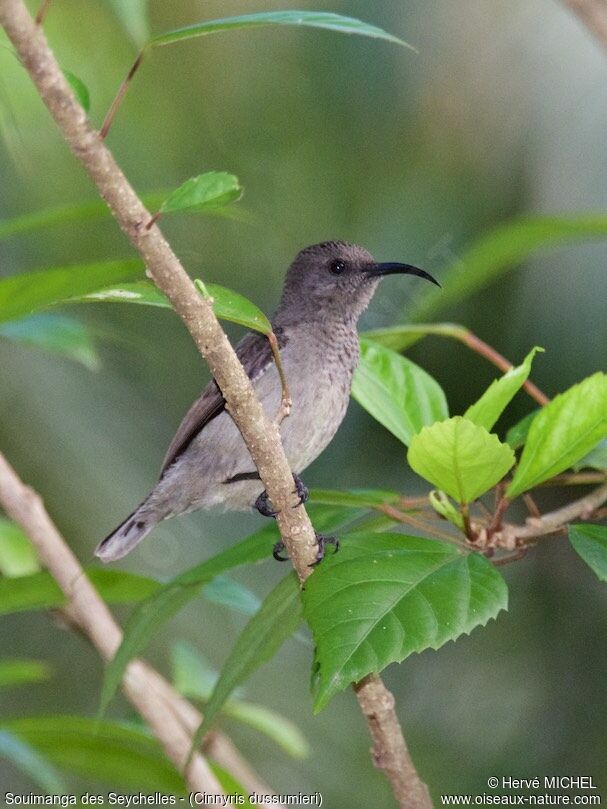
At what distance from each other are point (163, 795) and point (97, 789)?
9.99 feet

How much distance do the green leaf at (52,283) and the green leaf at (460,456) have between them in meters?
0.97

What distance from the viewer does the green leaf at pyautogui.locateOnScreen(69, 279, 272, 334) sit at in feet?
6.83

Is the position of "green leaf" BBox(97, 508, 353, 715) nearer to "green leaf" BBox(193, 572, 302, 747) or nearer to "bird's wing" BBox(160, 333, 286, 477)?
"green leaf" BBox(193, 572, 302, 747)

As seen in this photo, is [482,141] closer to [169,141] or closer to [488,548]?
[169,141]

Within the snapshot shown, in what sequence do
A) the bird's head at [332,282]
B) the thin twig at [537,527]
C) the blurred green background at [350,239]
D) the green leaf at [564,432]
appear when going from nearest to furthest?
1. the green leaf at [564,432]
2. the thin twig at [537,527]
3. the bird's head at [332,282]
4. the blurred green background at [350,239]

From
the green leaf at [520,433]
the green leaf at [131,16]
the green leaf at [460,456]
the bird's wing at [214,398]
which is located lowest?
the green leaf at [520,433]

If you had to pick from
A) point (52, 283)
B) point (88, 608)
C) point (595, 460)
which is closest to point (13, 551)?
point (88, 608)

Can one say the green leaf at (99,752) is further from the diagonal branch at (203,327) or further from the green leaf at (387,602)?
the green leaf at (387,602)

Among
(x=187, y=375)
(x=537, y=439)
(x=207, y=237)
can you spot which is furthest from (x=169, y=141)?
(x=537, y=439)

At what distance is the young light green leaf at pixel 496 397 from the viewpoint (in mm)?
2541

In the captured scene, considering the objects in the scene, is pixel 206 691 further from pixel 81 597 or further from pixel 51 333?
pixel 51 333

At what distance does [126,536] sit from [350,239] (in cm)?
333

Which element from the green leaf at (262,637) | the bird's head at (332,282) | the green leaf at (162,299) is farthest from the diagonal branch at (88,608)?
the bird's head at (332,282)

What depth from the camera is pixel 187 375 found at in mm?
7367
